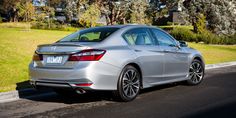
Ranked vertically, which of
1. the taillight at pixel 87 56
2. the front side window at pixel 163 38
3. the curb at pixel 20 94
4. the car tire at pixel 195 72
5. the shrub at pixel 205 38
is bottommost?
the shrub at pixel 205 38

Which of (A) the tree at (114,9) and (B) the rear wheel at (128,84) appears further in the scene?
(A) the tree at (114,9)

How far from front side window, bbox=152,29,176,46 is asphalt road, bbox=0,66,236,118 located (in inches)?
44.0

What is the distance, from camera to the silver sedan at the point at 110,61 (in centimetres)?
759

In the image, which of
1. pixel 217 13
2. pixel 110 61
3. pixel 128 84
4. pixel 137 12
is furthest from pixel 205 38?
pixel 110 61

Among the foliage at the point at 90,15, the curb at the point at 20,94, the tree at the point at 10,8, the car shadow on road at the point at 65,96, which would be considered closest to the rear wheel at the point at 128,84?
the car shadow on road at the point at 65,96

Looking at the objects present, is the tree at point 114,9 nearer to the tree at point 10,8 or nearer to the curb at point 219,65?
the tree at point 10,8

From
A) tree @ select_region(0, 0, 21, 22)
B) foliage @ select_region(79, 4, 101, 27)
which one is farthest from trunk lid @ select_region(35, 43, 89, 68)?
tree @ select_region(0, 0, 21, 22)

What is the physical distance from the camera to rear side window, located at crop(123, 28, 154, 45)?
28.3 feet

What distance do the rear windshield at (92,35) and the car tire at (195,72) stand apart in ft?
9.18

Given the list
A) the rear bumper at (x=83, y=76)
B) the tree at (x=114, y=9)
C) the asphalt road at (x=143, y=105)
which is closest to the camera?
the asphalt road at (x=143, y=105)

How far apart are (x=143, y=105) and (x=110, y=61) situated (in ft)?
3.52

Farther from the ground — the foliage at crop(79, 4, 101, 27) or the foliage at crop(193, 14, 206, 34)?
the foliage at crop(79, 4, 101, 27)

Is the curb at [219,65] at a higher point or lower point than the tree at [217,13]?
lower

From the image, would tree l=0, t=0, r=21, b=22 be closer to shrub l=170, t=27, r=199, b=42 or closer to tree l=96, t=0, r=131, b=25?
tree l=96, t=0, r=131, b=25
